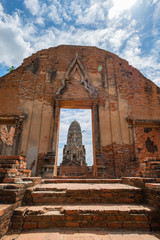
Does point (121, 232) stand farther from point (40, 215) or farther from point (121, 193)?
point (40, 215)

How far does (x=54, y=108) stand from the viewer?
7.92 m

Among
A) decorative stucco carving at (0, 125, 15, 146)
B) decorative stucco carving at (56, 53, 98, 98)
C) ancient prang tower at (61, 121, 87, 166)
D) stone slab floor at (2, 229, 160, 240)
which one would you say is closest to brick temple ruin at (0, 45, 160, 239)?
decorative stucco carving at (56, 53, 98, 98)

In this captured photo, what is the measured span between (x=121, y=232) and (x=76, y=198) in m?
0.98

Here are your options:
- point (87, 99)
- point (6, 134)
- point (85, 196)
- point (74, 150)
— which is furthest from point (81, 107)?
point (74, 150)

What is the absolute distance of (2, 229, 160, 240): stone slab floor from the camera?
1848 millimetres

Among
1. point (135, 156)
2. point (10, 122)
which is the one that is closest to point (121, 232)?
point (135, 156)

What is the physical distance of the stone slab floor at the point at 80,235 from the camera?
1.85 meters

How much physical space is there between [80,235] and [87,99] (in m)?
6.79

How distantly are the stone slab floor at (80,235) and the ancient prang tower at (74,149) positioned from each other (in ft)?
55.7

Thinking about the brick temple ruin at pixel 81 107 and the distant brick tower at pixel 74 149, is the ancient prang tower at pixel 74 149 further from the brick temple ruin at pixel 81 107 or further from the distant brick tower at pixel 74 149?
the brick temple ruin at pixel 81 107

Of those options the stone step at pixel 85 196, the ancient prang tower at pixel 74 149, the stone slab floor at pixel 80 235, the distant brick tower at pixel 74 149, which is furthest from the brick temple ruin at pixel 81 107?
the ancient prang tower at pixel 74 149

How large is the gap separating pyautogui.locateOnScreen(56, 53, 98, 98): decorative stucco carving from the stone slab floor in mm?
6761

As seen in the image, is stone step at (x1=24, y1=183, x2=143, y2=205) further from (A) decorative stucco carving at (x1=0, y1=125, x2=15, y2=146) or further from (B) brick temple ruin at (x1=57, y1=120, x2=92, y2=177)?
(B) brick temple ruin at (x1=57, y1=120, x2=92, y2=177)

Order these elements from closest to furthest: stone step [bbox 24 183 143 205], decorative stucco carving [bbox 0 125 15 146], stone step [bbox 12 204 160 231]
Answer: stone step [bbox 12 204 160 231], stone step [bbox 24 183 143 205], decorative stucco carving [bbox 0 125 15 146]
